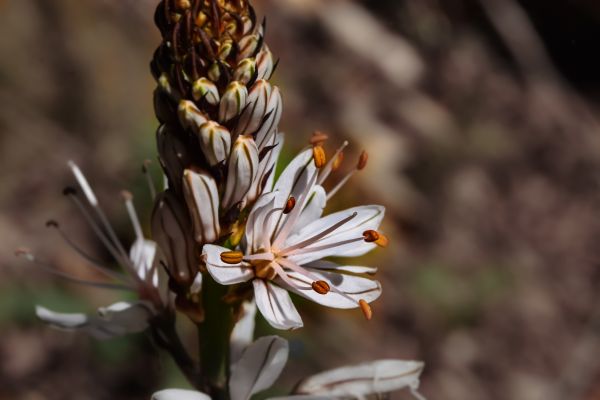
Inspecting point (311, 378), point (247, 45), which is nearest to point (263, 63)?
point (247, 45)

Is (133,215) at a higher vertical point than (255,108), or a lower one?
lower

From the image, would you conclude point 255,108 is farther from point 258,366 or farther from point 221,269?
point 258,366

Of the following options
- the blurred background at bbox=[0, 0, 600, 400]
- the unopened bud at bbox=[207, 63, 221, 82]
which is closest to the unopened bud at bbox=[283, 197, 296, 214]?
the unopened bud at bbox=[207, 63, 221, 82]

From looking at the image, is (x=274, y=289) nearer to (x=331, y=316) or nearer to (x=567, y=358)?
(x=331, y=316)

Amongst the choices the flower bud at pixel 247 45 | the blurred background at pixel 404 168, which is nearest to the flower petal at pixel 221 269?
the flower bud at pixel 247 45

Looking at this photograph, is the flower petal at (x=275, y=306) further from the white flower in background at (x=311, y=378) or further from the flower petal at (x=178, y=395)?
the flower petal at (x=178, y=395)
